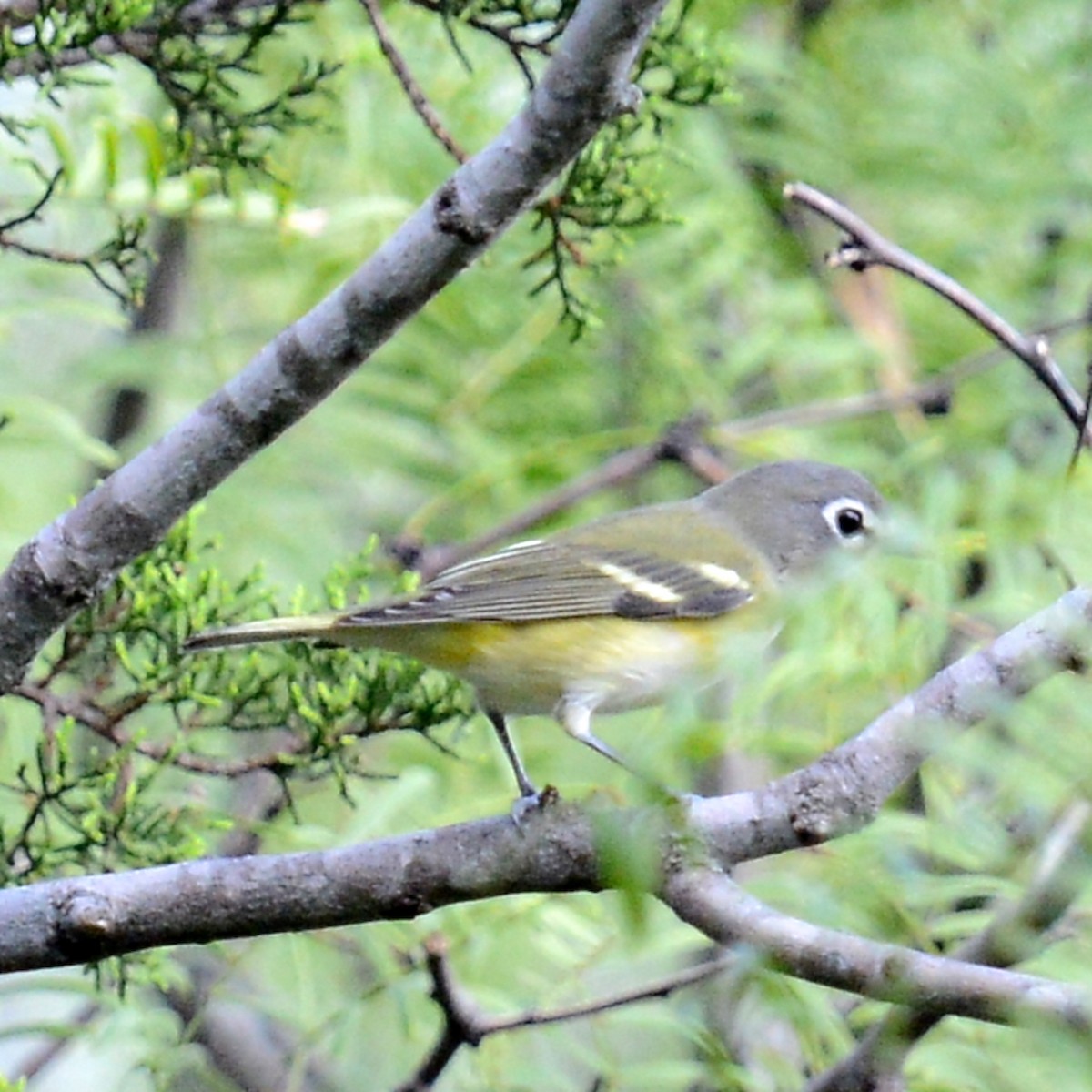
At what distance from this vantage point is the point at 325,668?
251 centimetres

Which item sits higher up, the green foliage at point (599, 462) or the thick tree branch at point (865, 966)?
the green foliage at point (599, 462)

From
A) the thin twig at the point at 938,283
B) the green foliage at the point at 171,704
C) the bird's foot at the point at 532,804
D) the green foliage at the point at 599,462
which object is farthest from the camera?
the green foliage at the point at 171,704

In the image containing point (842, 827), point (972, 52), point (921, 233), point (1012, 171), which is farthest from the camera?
point (921, 233)

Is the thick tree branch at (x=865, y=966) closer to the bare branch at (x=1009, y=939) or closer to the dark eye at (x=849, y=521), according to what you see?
the bare branch at (x=1009, y=939)

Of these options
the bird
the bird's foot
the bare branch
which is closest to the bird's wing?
the bird

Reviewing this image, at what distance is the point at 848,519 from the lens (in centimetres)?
328

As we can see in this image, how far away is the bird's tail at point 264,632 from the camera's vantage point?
227cm

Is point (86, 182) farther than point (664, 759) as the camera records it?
Yes

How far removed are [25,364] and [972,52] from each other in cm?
277

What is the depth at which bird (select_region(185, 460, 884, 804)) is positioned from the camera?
2.59 m

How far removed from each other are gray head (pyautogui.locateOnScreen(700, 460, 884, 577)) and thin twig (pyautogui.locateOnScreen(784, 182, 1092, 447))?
118 centimetres

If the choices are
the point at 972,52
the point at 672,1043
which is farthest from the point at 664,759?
the point at 972,52

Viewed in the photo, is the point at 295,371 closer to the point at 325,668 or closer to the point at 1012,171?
the point at 325,668

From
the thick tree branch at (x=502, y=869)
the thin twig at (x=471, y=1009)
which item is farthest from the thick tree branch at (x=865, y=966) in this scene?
the thin twig at (x=471, y=1009)
